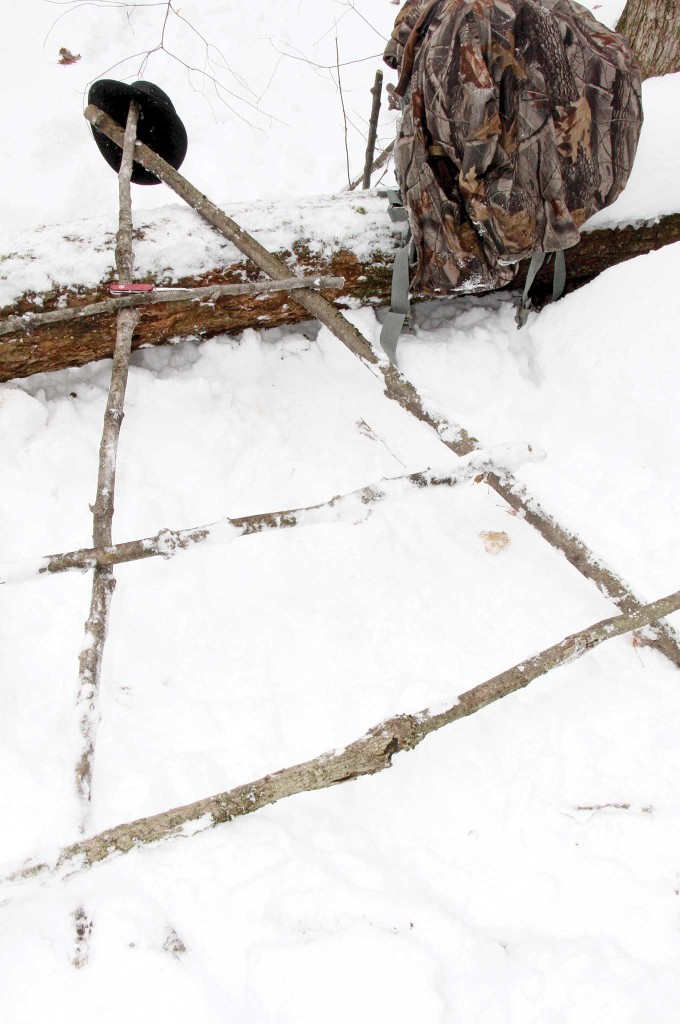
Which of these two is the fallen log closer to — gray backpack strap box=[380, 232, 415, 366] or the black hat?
gray backpack strap box=[380, 232, 415, 366]

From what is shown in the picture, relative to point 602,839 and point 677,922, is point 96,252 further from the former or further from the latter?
point 677,922

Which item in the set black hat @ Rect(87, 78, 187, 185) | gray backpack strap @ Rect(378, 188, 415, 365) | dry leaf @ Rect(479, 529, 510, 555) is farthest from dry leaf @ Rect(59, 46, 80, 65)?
dry leaf @ Rect(479, 529, 510, 555)

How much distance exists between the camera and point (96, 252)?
2027 millimetres

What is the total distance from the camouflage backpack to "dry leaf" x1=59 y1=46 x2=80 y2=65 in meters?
2.69

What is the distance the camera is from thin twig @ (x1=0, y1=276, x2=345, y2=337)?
1.90 meters

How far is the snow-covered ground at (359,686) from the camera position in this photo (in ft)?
4.36

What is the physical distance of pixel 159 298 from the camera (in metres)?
1.97

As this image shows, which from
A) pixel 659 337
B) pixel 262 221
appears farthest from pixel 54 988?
pixel 659 337

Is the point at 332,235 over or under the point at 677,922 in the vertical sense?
over

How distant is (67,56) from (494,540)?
3938 millimetres

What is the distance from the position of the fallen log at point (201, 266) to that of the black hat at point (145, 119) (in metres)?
0.33

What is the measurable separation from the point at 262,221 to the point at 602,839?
2.06 meters

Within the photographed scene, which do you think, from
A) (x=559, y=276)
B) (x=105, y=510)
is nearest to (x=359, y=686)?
(x=105, y=510)

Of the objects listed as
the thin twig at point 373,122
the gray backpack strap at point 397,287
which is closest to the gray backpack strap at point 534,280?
the gray backpack strap at point 397,287
